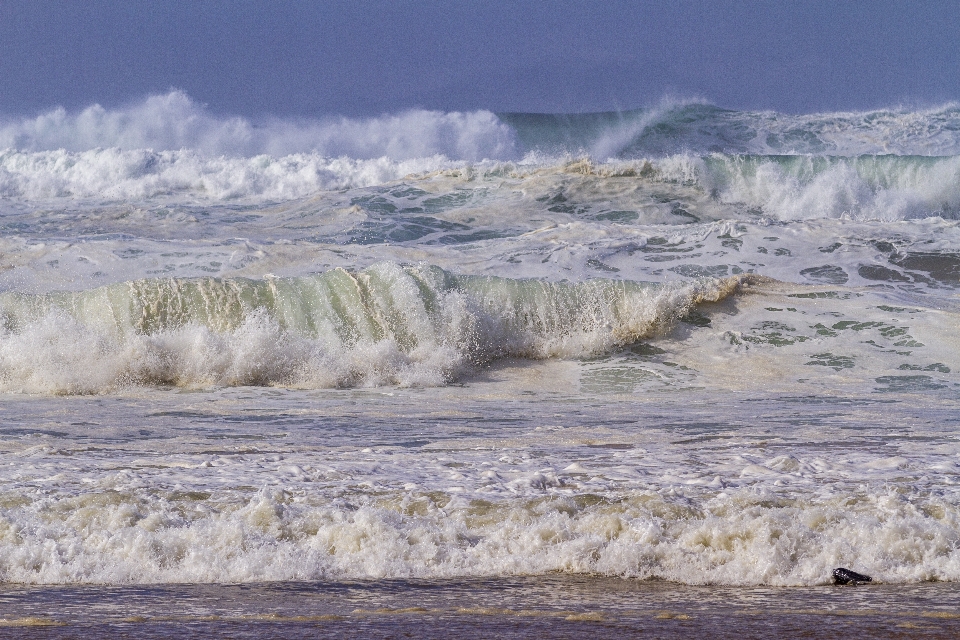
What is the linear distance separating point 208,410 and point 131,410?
55 cm

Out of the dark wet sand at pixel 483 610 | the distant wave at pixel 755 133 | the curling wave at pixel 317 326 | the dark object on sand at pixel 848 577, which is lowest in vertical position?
the dark object on sand at pixel 848 577

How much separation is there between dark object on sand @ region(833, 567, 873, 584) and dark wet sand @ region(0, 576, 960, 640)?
0.05 m

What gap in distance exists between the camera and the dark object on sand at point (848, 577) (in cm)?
350

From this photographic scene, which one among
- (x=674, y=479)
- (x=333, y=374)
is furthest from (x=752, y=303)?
(x=674, y=479)

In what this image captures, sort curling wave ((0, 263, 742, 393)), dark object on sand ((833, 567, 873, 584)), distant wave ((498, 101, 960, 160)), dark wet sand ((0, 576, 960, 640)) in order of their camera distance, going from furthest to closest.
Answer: distant wave ((498, 101, 960, 160)) < curling wave ((0, 263, 742, 393)) < dark object on sand ((833, 567, 873, 584)) < dark wet sand ((0, 576, 960, 640))

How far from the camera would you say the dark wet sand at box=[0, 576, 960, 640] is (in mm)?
2814

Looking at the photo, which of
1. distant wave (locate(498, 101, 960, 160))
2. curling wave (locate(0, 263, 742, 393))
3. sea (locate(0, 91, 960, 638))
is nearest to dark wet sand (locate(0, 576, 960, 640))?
sea (locate(0, 91, 960, 638))

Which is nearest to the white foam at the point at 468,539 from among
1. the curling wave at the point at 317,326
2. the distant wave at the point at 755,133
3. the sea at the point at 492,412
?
the sea at the point at 492,412

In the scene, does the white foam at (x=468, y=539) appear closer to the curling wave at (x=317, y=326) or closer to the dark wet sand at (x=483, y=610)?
the dark wet sand at (x=483, y=610)

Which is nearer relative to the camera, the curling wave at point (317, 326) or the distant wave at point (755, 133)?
the curling wave at point (317, 326)

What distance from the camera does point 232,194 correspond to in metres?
26.8

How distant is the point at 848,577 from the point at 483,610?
1271 millimetres

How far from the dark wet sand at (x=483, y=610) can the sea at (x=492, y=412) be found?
16 mm

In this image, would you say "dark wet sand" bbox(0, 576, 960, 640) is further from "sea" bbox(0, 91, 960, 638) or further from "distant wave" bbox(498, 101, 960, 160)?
"distant wave" bbox(498, 101, 960, 160)
